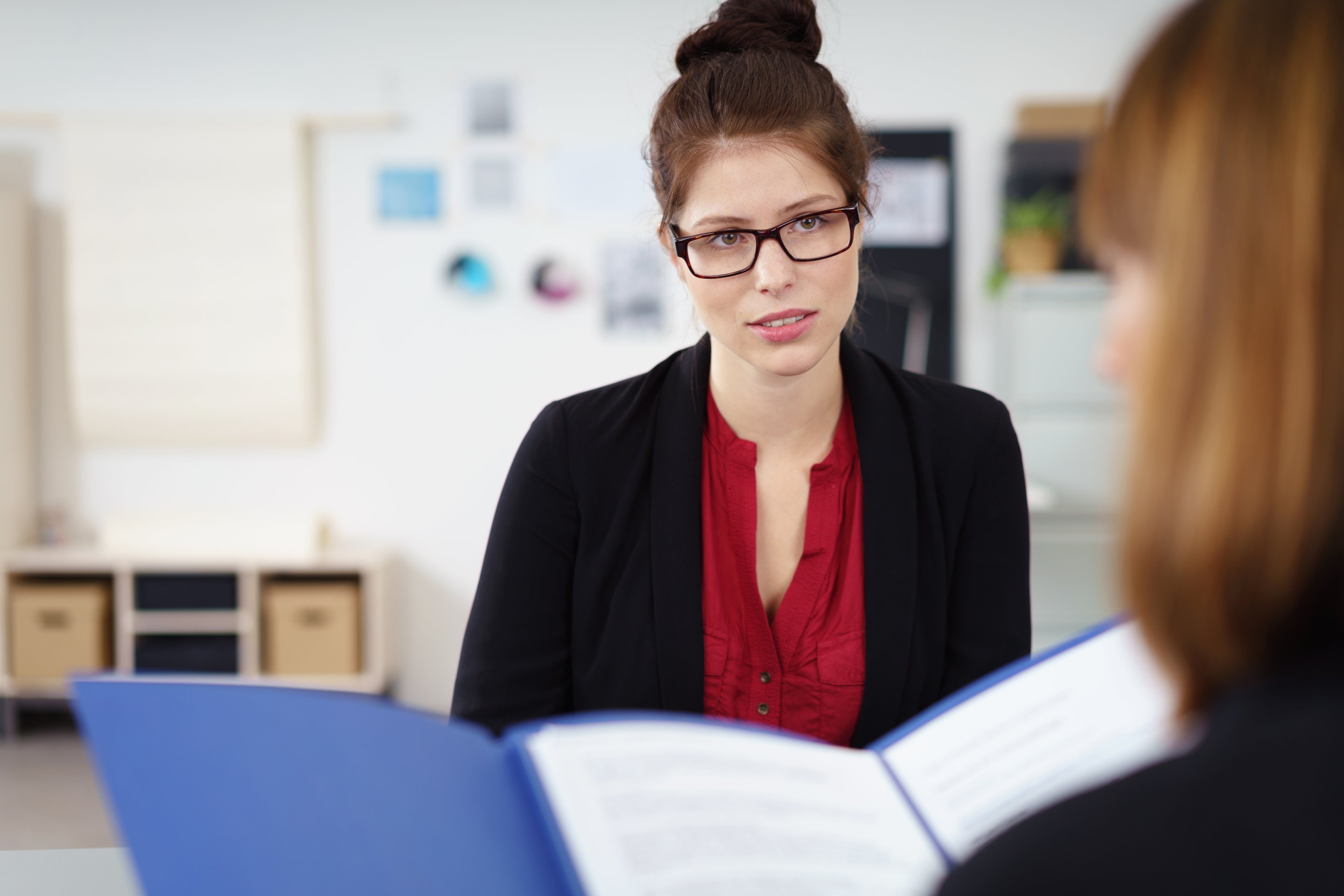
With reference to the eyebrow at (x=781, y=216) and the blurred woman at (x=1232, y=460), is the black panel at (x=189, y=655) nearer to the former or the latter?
the eyebrow at (x=781, y=216)

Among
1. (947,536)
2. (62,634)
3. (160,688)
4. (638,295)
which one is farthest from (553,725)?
(62,634)

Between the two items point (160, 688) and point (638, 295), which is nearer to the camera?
point (160, 688)

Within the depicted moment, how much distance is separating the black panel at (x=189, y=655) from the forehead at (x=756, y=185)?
3.20 m

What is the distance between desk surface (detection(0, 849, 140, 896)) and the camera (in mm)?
826

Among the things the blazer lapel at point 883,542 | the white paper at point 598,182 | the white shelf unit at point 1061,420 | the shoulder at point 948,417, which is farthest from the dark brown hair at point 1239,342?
the white paper at point 598,182

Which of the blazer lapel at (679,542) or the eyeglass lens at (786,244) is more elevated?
the eyeglass lens at (786,244)

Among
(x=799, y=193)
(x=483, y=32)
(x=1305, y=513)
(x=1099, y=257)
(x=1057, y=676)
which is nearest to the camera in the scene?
(x=1305, y=513)

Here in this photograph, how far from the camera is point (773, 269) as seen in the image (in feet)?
3.92

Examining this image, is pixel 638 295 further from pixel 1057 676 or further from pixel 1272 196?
pixel 1272 196

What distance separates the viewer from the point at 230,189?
4000 millimetres

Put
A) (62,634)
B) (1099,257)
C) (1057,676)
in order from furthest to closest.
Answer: (62,634)
(1057,676)
(1099,257)

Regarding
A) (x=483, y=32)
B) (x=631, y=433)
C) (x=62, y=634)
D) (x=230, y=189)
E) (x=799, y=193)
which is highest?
(x=483, y=32)

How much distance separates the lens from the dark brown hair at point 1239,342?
15.7 inches

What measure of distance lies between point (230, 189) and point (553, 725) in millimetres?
3934
